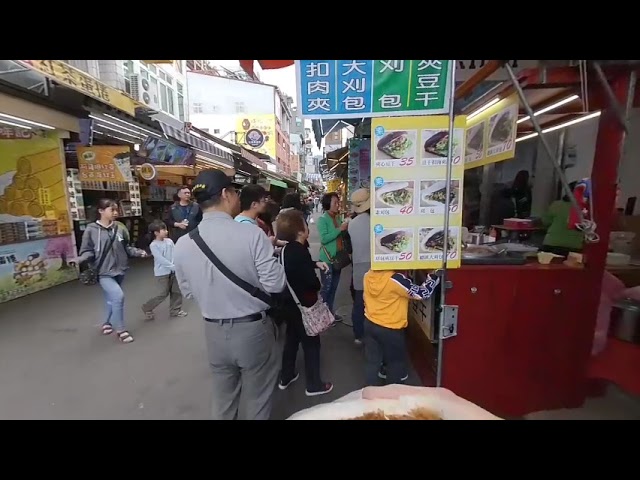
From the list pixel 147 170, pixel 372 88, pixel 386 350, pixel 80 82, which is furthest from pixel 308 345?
pixel 147 170

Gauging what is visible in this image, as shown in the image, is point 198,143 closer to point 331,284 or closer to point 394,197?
point 331,284

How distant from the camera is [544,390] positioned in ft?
8.62

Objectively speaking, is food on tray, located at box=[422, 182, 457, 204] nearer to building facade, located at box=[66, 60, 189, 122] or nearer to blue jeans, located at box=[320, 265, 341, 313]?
blue jeans, located at box=[320, 265, 341, 313]

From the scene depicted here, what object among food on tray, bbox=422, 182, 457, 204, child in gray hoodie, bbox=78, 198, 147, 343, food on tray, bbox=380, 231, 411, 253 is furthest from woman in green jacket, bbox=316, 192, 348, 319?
child in gray hoodie, bbox=78, 198, 147, 343

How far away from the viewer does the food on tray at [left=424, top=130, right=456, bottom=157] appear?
2131 mm

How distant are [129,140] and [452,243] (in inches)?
317

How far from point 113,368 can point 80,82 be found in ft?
13.8

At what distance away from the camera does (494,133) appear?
2.45 metres

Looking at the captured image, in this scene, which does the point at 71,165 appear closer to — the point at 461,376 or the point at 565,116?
the point at 461,376

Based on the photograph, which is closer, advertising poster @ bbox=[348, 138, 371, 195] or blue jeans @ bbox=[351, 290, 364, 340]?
blue jeans @ bbox=[351, 290, 364, 340]

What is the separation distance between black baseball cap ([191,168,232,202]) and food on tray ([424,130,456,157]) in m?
1.36

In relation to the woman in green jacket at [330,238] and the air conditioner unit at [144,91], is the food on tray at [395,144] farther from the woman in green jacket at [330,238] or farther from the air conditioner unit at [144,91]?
the air conditioner unit at [144,91]

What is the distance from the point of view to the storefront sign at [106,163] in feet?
20.7

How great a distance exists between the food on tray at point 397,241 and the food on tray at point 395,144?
538 mm
